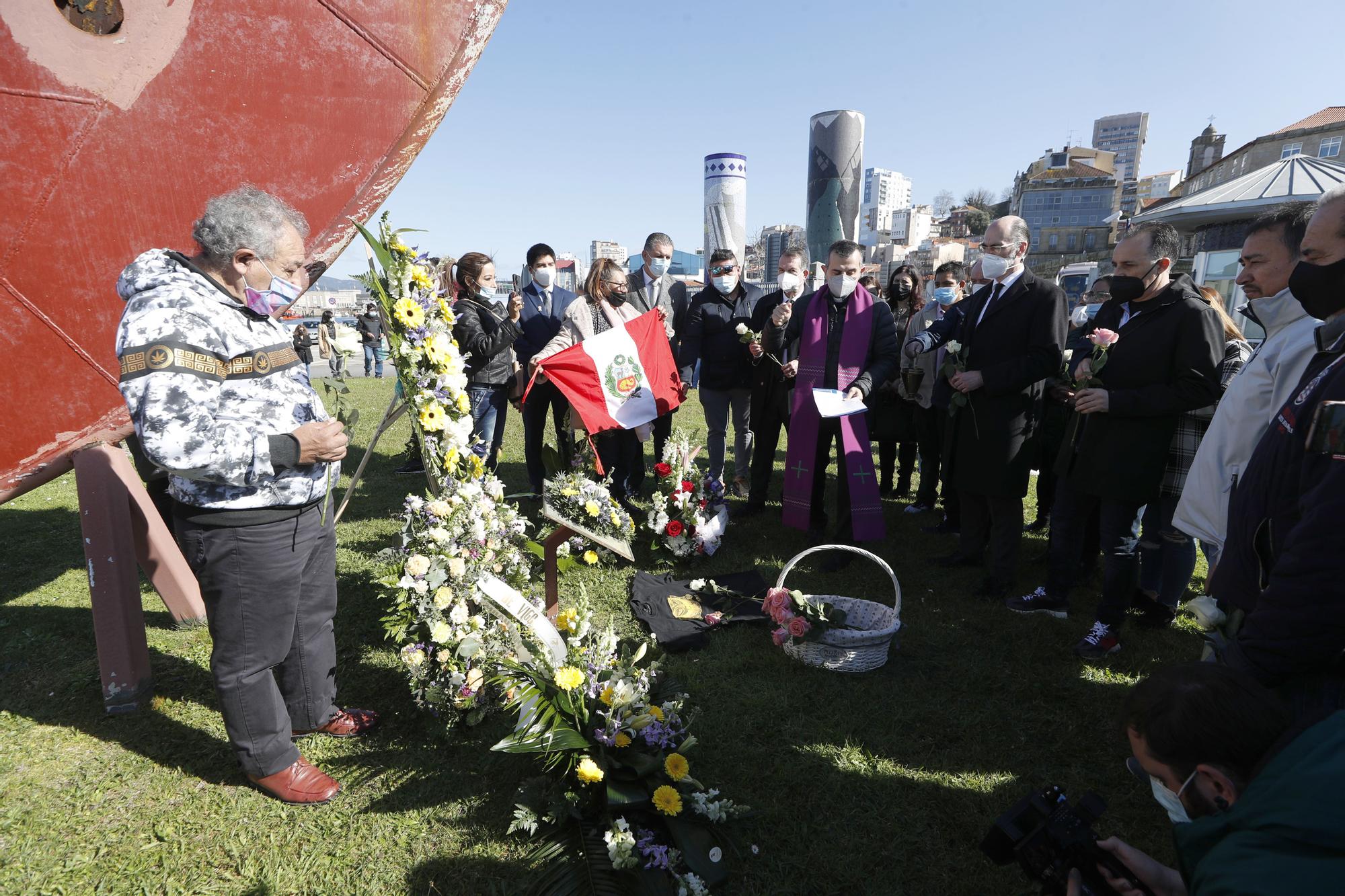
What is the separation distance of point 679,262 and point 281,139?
2607cm

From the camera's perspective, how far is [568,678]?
2324 mm

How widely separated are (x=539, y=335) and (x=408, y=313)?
10.8 ft

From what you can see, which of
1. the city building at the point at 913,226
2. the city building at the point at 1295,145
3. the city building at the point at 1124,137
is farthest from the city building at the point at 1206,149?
the city building at the point at 1124,137

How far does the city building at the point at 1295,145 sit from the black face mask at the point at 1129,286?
5267 centimetres

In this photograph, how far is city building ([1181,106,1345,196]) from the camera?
44469 millimetres

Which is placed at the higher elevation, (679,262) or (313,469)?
(679,262)

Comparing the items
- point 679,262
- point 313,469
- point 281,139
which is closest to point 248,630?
point 313,469

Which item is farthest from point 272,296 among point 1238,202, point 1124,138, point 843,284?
point 1124,138

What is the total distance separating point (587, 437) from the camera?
5.38m

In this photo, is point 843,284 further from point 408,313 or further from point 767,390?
point 408,313

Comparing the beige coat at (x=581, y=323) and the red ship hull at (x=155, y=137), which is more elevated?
the red ship hull at (x=155, y=137)

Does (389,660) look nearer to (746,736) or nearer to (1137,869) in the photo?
(746,736)

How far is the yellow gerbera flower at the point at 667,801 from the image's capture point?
226cm

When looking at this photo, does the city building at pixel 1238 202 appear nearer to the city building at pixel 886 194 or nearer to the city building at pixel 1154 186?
the city building at pixel 1154 186
